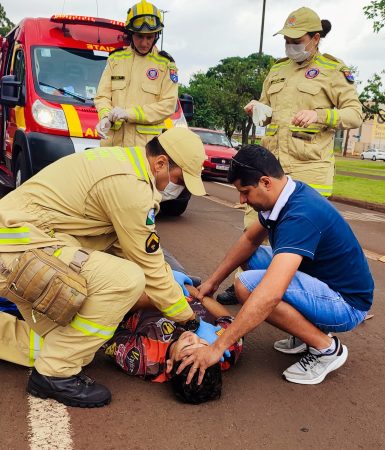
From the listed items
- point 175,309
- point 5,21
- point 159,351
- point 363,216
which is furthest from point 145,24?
point 5,21

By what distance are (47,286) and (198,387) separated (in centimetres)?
87

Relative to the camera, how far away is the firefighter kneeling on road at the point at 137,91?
5.06 metres

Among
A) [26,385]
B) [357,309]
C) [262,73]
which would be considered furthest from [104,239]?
[262,73]

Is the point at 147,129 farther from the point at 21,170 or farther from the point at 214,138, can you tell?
the point at 214,138

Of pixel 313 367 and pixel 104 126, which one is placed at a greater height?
pixel 104 126

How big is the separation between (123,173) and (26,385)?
1.17m

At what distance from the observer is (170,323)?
3.08m

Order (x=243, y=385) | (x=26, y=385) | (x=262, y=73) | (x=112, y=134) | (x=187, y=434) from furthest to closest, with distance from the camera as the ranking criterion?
(x=262, y=73) → (x=112, y=134) → (x=243, y=385) → (x=26, y=385) → (x=187, y=434)

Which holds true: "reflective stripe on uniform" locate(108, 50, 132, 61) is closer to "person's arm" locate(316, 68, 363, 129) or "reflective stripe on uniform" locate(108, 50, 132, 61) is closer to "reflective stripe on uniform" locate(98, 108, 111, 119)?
"reflective stripe on uniform" locate(98, 108, 111, 119)

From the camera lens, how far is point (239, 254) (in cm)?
356

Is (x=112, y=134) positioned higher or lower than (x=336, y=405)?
higher

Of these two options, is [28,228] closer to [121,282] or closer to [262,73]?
[121,282]

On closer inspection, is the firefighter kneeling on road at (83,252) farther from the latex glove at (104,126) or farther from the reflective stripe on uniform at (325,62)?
the latex glove at (104,126)

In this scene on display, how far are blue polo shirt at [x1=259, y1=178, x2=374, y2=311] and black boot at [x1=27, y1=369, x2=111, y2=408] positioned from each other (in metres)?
1.11
